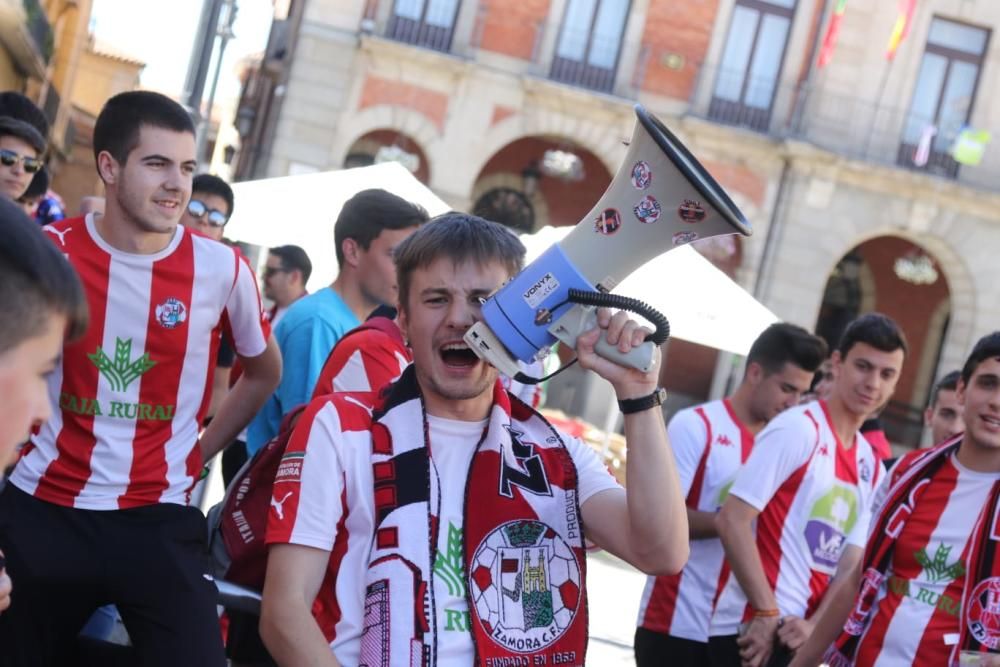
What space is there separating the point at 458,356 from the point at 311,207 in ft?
20.5

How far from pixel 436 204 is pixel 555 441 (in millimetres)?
5855

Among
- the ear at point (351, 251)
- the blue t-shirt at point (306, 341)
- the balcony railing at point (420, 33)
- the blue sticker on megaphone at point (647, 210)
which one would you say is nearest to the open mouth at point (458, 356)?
the blue sticker on megaphone at point (647, 210)

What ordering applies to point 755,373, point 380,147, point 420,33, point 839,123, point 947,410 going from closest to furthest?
1. point 755,373
2. point 947,410
3. point 420,33
4. point 839,123
5. point 380,147

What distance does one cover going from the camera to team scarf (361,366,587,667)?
8.33 ft

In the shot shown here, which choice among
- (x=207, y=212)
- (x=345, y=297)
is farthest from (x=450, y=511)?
(x=207, y=212)

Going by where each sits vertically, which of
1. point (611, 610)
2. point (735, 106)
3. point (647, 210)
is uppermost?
→ point (735, 106)

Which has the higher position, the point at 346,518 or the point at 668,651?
the point at 346,518

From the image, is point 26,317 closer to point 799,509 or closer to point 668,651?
point 799,509

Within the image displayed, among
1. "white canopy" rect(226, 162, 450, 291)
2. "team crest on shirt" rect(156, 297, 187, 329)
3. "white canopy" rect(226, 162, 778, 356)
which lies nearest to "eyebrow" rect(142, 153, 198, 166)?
"team crest on shirt" rect(156, 297, 187, 329)

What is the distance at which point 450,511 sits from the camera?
2645 millimetres

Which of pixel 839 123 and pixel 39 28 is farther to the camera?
pixel 39 28

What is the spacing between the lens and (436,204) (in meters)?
8.59

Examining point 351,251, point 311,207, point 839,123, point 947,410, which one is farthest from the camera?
point 839,123

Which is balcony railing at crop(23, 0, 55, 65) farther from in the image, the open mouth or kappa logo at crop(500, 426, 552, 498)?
kappa logo at crop(500, 426, 552, 498)
